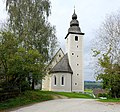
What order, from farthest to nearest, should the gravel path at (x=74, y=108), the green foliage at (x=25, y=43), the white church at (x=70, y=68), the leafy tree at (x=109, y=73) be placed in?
1. the white church at (x=70, y=68)
2. the leafy tree at (x=109, y=73)
3. the green foliage at (x=25, y=43)
4. the gravel path at (x=74, y=108)

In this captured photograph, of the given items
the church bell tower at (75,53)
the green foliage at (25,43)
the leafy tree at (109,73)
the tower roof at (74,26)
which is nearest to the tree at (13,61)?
the green foliage at (25,43)

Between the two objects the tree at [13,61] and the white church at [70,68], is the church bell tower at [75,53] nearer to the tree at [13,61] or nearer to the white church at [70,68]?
the white church at [70,68]

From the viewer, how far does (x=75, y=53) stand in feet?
146

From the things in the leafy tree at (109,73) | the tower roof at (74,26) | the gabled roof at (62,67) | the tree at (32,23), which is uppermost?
the tower roof at (74,26)

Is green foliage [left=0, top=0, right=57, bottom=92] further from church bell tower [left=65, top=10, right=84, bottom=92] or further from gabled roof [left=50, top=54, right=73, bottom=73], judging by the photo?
church bell tower [left=65, top=10, right=84, bottom=92]

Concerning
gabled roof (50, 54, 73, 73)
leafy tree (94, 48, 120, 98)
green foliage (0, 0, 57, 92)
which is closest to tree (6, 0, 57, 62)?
green foliage (0, 0, 57, 92)

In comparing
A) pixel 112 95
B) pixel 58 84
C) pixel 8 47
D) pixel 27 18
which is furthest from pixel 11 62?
pixel 58 84

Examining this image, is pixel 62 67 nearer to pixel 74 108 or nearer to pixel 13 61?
pixel 13 61

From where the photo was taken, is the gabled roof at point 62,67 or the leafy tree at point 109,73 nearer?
the leafy tree at point 109,73

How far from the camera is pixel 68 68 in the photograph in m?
42.8

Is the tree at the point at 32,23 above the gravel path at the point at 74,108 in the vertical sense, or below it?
above

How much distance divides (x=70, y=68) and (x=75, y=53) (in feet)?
11.0

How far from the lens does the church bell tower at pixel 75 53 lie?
4284 cm

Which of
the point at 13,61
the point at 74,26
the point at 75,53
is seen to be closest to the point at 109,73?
the point at 13,61
